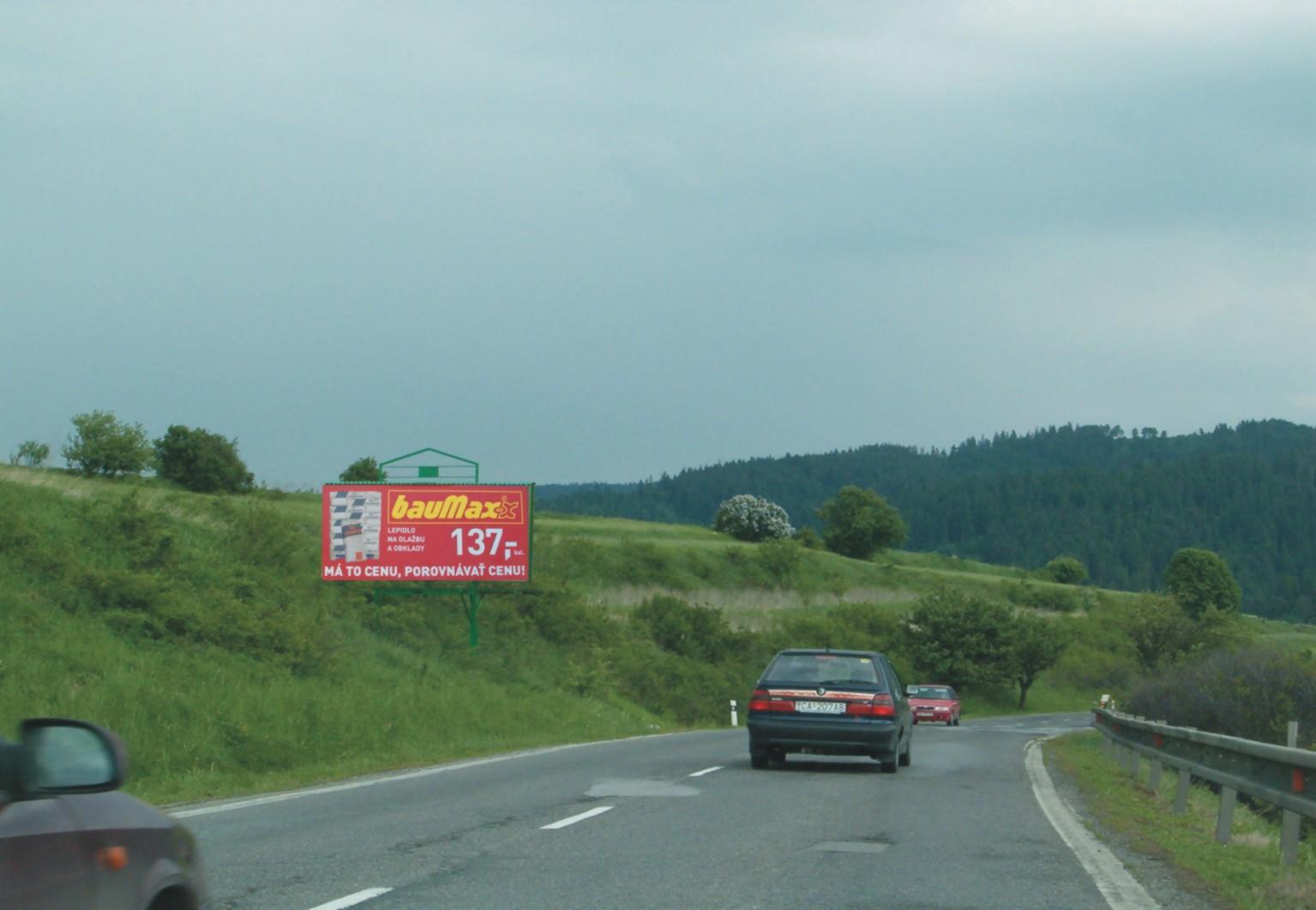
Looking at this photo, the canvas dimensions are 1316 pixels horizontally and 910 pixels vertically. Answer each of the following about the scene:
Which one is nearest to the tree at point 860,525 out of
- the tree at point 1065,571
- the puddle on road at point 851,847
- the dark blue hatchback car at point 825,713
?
the tree at point 1065,571

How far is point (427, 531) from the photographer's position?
35719 mm

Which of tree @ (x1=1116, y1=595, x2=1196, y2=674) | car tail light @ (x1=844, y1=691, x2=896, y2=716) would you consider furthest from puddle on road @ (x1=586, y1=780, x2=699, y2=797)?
tree @ (x1=1116, y1=595, x2=1196, y2=674)

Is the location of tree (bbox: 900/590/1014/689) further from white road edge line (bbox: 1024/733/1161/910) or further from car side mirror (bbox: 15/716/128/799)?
car side mirror (bbox: 15/716/128/799)

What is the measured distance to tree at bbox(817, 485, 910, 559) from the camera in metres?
128

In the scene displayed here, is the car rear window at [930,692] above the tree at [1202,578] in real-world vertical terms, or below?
below

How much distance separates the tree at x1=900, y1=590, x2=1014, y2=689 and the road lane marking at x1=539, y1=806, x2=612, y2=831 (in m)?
60.9

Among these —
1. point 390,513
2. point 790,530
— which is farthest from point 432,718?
point 790,530

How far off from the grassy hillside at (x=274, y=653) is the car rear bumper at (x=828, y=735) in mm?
5139

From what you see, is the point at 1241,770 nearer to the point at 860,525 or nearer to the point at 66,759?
the point at 66,759

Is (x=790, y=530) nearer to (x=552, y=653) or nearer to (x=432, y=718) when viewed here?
(x=552, y=653)

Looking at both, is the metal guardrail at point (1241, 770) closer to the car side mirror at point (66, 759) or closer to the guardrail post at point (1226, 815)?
the guardrail post at point (1226, 815)

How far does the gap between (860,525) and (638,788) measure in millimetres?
113367

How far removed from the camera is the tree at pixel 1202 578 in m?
137

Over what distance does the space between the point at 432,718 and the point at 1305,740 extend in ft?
48.6
